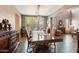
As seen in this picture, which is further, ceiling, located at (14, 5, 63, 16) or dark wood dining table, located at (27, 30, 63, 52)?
dark wood dining table, located at (27, 30, 63, 52)

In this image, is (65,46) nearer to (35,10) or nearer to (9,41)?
(35,10)

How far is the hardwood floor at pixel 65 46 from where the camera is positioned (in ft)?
8.21

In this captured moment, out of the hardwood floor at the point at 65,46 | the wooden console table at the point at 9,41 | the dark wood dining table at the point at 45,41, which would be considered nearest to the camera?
the wooden console table at the point at 9,41

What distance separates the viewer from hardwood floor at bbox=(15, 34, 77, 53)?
2.50 metres

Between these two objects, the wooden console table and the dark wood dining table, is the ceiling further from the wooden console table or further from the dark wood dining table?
the dark wood dining table

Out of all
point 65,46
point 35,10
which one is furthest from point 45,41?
point 35,10

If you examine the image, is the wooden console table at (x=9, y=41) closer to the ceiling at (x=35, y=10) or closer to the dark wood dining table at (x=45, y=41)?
the dark wood dining table at (x=45, y=41)

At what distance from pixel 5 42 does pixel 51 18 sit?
1.09 meters

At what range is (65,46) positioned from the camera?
2686 millimetres

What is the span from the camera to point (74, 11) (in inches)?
97.8

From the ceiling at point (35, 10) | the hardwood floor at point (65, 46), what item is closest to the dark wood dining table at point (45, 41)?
the hardwood floor at point (65, 46)

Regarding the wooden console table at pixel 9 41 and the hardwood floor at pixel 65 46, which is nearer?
the wooden console table at pixel 9 41

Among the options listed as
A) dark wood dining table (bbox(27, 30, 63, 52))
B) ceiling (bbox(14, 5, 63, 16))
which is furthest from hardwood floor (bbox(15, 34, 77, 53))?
ceiling (bbox(14, 5, 63, 16))
